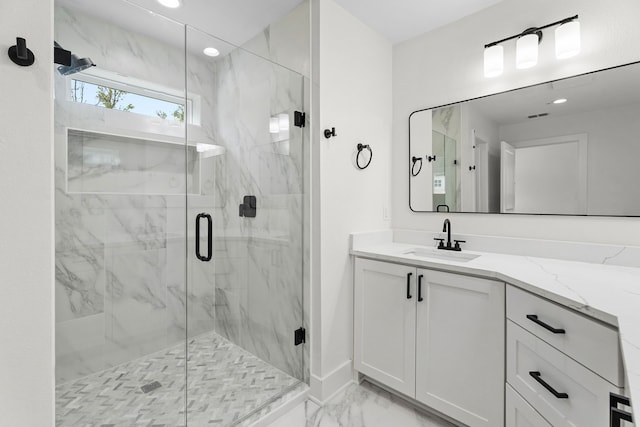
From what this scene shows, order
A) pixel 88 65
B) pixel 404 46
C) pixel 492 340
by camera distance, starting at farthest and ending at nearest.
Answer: pixel 404 46 → pixel 88 65 → pixel 492 340

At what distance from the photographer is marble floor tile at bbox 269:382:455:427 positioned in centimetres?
166

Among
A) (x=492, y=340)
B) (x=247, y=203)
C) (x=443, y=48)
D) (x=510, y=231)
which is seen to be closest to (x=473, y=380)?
(x=492, y=340)

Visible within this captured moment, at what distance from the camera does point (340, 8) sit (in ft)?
6.47

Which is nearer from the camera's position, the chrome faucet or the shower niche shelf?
the shower niche shelf

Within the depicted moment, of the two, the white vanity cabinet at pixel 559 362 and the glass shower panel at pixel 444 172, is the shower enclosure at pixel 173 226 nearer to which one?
the glass shower panel at pixel 444 172

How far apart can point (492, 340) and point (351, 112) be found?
160cm

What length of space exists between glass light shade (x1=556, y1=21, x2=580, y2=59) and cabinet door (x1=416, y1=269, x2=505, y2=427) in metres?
1.37

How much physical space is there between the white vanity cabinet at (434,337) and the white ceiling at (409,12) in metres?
1.72

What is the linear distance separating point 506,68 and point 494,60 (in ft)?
0.36

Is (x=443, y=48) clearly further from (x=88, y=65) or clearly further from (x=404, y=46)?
(x=88, y=65)

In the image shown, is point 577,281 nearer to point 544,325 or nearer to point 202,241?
point 544,325

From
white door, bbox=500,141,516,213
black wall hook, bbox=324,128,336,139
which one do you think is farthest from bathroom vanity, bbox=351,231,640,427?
black wall hook, bbox=324,128,336,139

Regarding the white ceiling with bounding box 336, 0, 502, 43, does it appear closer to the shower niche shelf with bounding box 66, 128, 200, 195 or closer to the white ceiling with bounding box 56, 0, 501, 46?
the white ceiling with bounding box 56, 0, 501, 46

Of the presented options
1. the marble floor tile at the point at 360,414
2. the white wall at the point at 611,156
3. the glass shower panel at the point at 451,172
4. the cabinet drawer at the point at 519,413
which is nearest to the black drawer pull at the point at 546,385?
the cabinet drawer at the point at 519,413
